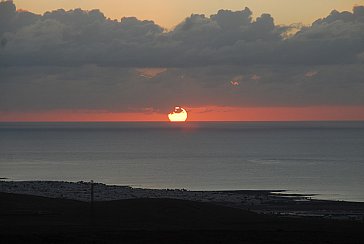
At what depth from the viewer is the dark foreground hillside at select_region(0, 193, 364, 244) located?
127 feet

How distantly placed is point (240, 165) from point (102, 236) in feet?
350

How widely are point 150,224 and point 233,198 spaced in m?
29.3

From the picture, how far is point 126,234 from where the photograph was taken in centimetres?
4012

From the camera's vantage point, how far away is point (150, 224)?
4956cm

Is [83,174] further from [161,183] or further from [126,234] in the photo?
[126,234]

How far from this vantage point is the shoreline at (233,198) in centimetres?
6725

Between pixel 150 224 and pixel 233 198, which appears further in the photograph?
pixel 233 198

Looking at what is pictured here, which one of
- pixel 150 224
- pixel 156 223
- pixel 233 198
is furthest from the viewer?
pixel 233 198

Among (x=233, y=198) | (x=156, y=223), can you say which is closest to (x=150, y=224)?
(x=156, y=223)

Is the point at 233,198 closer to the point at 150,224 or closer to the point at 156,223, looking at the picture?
the point at 156,223

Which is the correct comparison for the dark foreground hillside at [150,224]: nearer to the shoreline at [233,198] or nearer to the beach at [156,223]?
the beach at [156,223]

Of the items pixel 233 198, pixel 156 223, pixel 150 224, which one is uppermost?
pixel 233 198

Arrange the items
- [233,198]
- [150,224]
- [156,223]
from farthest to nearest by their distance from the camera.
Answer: [233,198], [156,223], [150,224]

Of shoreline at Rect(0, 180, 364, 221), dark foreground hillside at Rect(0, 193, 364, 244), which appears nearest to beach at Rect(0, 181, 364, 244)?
dark foreground hillside at Rect(0, 193, 364, 244)
